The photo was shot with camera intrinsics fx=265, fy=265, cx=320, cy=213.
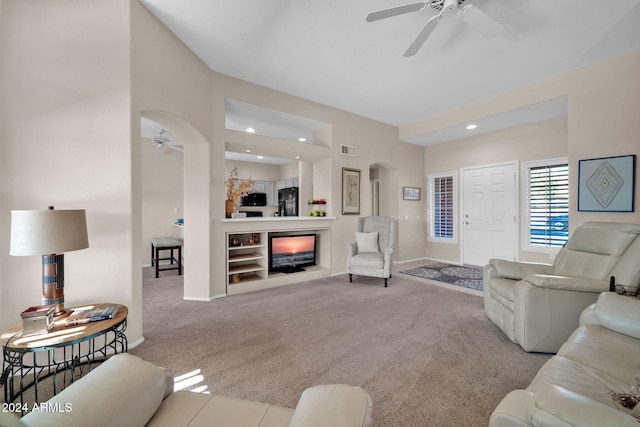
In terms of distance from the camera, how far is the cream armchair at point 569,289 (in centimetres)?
216

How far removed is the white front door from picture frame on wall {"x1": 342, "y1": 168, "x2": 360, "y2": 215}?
2.61m

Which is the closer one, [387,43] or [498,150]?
[387,43]

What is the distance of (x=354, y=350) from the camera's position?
7.75ft

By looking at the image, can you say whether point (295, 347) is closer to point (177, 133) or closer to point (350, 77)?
point (177, 133)

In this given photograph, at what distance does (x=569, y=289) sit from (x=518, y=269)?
0.74 meters

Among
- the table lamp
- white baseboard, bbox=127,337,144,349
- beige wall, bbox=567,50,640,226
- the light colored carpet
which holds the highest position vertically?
beige wall, bbox=567,50,640,226

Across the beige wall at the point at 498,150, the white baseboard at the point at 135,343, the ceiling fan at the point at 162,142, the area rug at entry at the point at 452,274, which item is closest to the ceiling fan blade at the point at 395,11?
the white baseboard at the point at 135,343

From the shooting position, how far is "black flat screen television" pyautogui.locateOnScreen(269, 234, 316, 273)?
4562 mm

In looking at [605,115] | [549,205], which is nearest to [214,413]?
[605,115]

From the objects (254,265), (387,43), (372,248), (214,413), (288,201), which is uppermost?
(387,43)

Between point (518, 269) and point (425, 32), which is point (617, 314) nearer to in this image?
point (518, 269)

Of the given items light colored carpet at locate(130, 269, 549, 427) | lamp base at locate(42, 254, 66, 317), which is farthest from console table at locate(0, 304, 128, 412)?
light colored carpet at locate(130, 269, 549, 427)

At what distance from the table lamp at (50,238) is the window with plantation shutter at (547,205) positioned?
6.55 m

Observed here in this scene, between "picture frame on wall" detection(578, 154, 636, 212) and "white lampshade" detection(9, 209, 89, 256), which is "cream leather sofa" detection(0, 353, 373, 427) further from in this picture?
"picture frame on wall" detection(578, 154, 636, 212)
